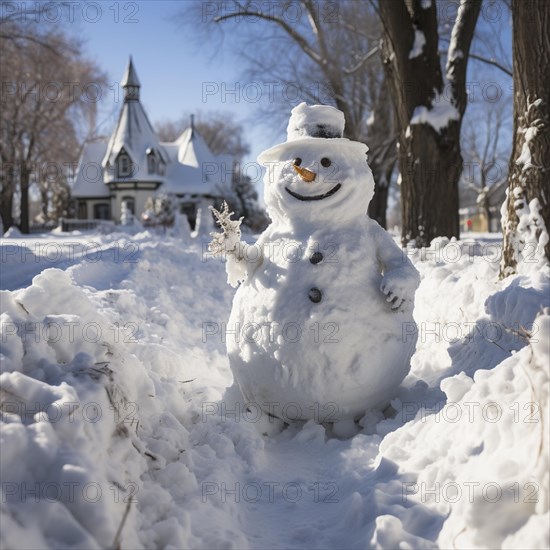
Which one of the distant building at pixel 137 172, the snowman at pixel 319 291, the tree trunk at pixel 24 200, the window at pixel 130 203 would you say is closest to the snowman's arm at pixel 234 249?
the snowman at pixel 319 291

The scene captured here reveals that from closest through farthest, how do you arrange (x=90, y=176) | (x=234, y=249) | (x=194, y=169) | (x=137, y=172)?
1. (x=234, y=249)
2. (x=137, y=172)
3. (x=194, y=169)
4. (x=90, y=176)

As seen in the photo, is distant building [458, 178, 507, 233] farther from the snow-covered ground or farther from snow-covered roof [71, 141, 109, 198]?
snow-covered roof [71, 141, 109, 198]

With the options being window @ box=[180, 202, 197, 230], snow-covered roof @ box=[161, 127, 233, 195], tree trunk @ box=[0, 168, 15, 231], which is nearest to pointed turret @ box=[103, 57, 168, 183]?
snow-covered roof @ box=[161, 127, 233, 195]

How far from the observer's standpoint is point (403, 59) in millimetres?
8125

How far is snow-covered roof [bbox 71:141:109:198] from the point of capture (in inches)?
1214

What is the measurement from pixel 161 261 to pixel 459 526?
273 inches

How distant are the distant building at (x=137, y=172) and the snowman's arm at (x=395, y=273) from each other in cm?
2546

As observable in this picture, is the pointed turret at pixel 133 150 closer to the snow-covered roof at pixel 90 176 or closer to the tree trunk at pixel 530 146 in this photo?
the snow-covered roof at pixel 90 176

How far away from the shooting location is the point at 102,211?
3159 centimetres

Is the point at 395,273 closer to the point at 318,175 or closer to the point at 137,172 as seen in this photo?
the point at 318,175

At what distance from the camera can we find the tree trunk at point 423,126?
8031 mm

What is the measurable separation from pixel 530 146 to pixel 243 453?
3.77m

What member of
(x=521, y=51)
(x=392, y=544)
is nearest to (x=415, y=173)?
(x=521, y=51)

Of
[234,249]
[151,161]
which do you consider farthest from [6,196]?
[234,249]
